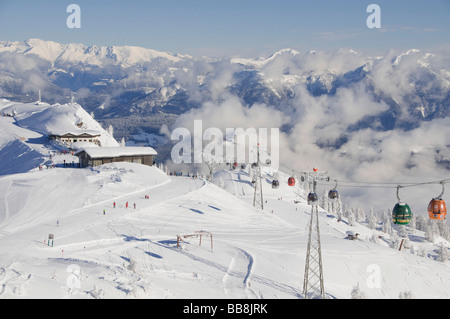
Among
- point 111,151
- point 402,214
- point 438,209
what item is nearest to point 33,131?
point 111,151

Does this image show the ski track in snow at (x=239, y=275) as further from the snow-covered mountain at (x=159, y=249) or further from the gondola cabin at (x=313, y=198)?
the gondola cabin at (x=313, y=198)

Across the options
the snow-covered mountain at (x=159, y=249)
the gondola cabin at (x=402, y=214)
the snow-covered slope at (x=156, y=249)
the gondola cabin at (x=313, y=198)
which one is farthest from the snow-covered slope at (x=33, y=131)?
the gondola cabin at (x=402, y=214)

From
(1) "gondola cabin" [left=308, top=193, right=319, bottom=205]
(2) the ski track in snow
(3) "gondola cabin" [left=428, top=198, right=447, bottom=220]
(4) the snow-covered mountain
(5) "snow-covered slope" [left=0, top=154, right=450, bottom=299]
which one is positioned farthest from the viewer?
(1) "gondola cabin" [left=308, top=193, right=319, bottom=205]

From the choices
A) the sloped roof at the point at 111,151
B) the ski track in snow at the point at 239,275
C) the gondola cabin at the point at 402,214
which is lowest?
the ski track in snow at the point at 239,275

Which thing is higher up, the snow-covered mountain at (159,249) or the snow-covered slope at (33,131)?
the snow-covered slope at (33,131)

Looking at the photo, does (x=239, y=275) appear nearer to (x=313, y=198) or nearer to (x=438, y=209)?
(x=313, y=198)

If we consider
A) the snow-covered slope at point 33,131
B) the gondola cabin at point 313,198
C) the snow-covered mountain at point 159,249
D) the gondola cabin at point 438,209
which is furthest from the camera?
the snow-covered slope at point 33,131

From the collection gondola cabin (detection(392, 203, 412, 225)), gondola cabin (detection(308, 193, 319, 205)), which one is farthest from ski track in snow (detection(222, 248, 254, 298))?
gondola cabin (detection(392, 203, 412, 225))

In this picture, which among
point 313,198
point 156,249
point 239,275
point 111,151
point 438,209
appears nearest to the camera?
point 438,209

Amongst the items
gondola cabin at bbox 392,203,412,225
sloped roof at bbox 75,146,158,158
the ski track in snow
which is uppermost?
sloped roof at bbox 75,146,158,158

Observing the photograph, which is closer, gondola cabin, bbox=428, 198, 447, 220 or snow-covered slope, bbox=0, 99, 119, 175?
gondola cabin, bbox=428, 198, 447, 220

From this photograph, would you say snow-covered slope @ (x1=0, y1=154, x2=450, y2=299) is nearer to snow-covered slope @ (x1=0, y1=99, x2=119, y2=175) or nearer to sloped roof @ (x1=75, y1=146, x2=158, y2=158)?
sloped roof @ (x1=75, y1=146, x2=158, y2=158)

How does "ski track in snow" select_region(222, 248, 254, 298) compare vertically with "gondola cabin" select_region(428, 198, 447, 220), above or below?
below
